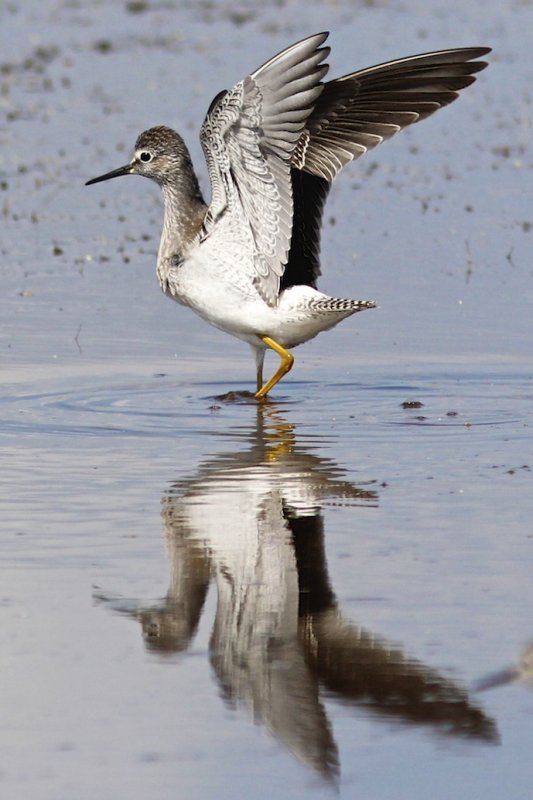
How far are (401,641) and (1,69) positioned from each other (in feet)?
55.4

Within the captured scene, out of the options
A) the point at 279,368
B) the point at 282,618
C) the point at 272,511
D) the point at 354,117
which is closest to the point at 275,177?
the point at 354,117

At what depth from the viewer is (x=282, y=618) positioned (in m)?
5.61

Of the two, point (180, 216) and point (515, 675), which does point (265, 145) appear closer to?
point (180, 216)

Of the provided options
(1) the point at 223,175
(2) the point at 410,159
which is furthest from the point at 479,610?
(2) the point at 410,159

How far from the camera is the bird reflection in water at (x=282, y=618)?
4.84 m

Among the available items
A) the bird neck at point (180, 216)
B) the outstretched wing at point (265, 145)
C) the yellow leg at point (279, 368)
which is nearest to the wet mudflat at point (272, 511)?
the yellow leg at point (279, 368)

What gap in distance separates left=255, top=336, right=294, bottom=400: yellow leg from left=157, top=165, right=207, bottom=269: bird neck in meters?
0.70

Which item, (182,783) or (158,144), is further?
(158,144)

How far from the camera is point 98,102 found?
19234 mm

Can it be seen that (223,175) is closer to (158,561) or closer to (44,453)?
(44,453)

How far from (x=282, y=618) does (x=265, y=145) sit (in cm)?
370

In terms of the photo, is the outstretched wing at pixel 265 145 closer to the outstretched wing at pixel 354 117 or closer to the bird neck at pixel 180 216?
the bird neck at pixel 180 216

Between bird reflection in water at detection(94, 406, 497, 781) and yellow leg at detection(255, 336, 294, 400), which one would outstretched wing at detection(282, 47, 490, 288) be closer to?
yellow leg at detection(255, 336, 294, 400)

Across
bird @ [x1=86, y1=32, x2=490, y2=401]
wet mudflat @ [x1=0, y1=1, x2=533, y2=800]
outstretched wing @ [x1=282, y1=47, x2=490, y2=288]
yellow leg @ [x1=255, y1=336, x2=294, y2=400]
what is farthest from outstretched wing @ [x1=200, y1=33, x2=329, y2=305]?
wet mudflat @ [x1=0, y1=1, x2=533, y2=800]
